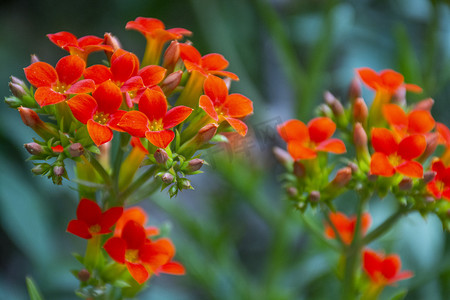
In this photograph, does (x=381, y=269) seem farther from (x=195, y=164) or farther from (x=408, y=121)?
(x=195, y=164)

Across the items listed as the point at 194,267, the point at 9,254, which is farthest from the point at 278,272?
the point at 9,254

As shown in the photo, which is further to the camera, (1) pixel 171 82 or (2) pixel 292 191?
(2) pixel 292 191

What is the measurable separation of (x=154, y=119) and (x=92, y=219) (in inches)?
5.4

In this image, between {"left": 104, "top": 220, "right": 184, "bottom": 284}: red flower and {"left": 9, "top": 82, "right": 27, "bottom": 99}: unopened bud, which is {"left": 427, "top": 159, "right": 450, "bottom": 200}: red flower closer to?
{"left": 104, "top": 220, "right": 184, "bottom": 284}: red flower

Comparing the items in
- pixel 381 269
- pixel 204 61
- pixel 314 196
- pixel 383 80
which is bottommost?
pixel 381 269

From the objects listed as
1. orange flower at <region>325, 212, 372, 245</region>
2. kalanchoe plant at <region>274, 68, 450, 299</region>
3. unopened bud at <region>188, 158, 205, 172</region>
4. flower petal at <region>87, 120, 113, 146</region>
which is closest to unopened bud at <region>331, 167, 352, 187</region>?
kalanchoe plant at <region>274, 68, 450, 299</region>

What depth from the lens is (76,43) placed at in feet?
2.04

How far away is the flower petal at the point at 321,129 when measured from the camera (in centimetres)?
72

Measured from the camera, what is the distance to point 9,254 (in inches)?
69.2

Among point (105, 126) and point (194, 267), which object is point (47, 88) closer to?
point (105, 126)

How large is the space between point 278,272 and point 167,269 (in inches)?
25.9

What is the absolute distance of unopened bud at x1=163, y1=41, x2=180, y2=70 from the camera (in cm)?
63

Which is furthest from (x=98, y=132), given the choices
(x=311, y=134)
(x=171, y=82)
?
(x=311, y=134)

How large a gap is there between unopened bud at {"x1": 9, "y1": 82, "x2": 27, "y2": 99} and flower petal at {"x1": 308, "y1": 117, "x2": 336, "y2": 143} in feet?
1.22
